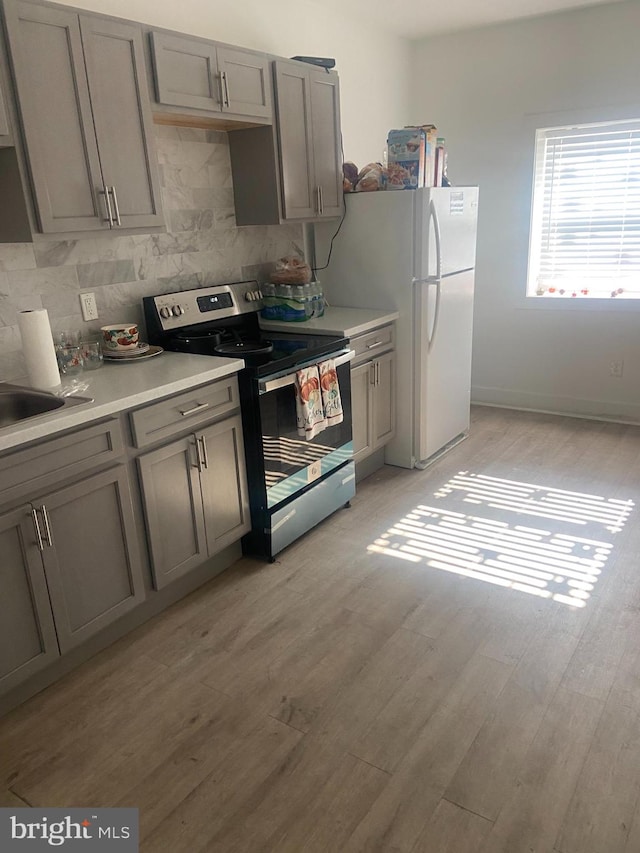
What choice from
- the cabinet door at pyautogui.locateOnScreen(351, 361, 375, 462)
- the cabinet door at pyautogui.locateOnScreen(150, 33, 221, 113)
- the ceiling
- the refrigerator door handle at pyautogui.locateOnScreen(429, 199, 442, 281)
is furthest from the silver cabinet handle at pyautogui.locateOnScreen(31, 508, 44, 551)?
the ceiling

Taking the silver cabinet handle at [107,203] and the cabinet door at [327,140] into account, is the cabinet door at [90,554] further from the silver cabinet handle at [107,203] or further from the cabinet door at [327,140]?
the cabinet door at [327,140]

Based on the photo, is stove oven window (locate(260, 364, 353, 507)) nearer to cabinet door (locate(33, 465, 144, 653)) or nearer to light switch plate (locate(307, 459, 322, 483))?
light switch plate (locate(307, 459, 322, 483))

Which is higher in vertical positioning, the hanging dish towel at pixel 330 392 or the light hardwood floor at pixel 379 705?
the hanging dish towel at pixel 330 392

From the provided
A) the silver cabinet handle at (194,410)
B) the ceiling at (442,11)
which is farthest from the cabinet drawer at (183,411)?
the ceiling at (442,11)

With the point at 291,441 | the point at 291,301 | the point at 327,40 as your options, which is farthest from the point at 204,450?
the point at 327,40

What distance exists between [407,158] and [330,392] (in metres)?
1.42

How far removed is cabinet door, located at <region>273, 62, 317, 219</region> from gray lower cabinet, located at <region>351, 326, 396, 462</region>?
748mm

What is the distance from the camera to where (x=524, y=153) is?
439cm

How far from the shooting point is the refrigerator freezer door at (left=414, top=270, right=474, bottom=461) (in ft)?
11.9

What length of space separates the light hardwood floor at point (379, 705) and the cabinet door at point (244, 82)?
6.45ft

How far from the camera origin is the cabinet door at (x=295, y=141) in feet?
10.1

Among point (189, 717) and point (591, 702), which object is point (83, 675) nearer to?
point (189, 717)

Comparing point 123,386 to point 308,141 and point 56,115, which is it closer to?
point 56,115

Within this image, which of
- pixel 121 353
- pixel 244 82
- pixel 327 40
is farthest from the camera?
pixel 327 40
